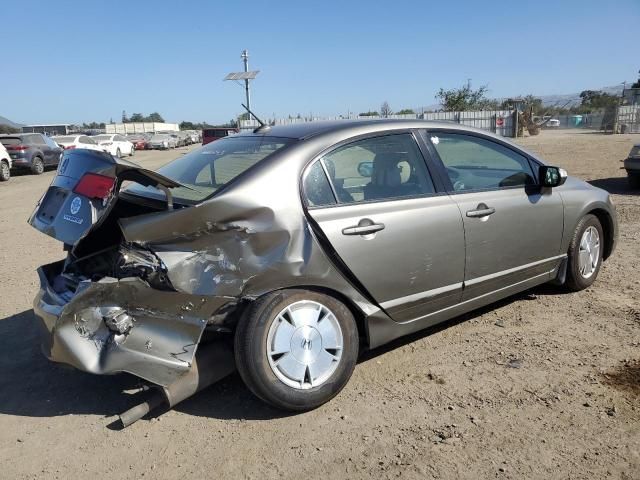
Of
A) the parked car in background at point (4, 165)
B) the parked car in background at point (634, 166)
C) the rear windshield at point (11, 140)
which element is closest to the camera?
the parked car in background at point (634, 166)

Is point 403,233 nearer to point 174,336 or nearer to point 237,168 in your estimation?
point 237,168

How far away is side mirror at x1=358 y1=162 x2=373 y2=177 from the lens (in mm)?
3510

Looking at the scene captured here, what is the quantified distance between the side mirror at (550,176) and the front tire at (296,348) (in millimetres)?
2102

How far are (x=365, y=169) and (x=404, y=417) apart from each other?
159 cm

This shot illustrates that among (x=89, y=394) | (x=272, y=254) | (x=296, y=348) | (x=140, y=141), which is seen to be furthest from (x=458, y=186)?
(x=140, y=141)

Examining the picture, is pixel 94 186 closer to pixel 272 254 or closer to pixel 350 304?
pixel 272 254

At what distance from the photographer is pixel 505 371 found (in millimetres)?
3451

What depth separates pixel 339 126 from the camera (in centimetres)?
354

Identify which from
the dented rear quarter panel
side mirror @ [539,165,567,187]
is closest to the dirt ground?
the dented rear quarter panel

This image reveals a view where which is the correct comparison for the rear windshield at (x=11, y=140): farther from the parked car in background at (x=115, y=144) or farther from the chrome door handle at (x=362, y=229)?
the chrome door handle at (x=362, y=229)

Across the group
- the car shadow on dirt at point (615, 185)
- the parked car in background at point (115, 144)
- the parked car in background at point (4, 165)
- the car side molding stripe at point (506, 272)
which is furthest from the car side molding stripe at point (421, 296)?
the parked car in background at point (115, 144)

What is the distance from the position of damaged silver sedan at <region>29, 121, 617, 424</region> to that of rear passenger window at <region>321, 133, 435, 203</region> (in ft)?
0.03

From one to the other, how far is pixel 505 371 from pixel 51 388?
301 cm

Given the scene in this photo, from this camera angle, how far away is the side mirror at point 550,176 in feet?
13.8
